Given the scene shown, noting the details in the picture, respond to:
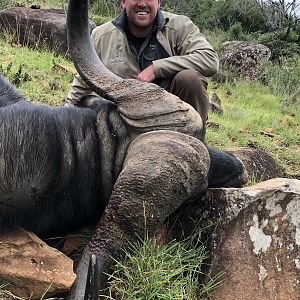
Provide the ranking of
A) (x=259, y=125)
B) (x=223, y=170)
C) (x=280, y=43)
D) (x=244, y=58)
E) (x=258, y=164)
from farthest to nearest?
(x=280, y=43) < (x=244, y=58) < (x=259, y=125) < (x=258, y=164) < (x=223, y=170)

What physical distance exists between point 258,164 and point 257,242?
6.95ft

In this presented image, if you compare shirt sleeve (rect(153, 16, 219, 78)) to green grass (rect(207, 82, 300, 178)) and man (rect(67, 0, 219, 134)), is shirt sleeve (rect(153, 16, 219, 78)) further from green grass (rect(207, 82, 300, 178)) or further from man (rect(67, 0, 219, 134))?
green grass (rect(207, 82, 300, 178))

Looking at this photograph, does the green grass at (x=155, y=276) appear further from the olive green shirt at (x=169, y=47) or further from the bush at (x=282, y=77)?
→ the bush at (x=282, y=77)

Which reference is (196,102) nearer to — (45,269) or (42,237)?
(42,237)

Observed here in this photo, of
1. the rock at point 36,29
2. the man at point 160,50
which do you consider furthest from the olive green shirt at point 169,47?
the rock at point 36,29

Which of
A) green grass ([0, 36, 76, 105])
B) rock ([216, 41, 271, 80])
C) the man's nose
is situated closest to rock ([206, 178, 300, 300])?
the man's nose

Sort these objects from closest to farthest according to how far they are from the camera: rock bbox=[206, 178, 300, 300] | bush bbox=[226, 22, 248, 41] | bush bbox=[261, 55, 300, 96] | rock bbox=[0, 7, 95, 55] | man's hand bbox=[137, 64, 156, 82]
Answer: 1. rock bbox=[206, 178, 300, 300]
2. man's hand bbox=[137, 64, 156, 82]
3. rock bbox=[0, 7, 95, 55]
4. bush bbox=[261, 55, 300, 96]
5. bush bbox=[226, 22, 248, 41]

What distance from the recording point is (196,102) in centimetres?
438

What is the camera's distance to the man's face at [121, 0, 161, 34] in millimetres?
4352

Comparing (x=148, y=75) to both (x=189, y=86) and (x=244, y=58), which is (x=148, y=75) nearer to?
(x=189, y=86)

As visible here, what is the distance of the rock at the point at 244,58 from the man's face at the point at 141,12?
9.99m

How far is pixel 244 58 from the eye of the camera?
591 inches

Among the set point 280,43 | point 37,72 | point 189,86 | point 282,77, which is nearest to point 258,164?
point 189,86

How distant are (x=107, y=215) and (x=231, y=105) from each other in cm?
772
